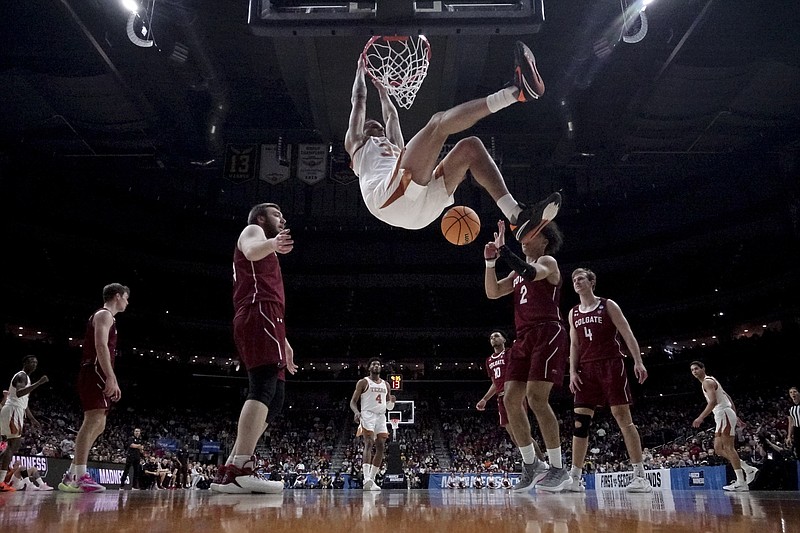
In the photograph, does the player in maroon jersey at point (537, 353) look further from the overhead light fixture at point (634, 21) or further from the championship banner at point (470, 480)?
the championship banner at point (470, 480)

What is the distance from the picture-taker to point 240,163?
18.0m

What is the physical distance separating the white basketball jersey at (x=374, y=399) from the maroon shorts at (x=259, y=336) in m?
4.55

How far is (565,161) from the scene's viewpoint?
19062 mm

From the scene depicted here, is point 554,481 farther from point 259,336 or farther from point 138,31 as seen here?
point 138,31

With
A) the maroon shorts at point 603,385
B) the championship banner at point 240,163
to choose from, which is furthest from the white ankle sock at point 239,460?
the championship banner at point 240,163

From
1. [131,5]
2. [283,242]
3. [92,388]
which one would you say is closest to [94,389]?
[92,388]

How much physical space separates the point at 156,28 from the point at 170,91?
2474 mm

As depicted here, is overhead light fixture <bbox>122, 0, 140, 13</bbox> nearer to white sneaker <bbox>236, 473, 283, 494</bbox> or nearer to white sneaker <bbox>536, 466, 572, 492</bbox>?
white sneaker <bbox>236, 473, 283, 494</bbox>

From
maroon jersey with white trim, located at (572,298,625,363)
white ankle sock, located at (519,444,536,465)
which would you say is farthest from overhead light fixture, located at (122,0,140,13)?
white ankle sock, located at (519,444,536,465)

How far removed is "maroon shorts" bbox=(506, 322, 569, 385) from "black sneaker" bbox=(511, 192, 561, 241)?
1511 mm

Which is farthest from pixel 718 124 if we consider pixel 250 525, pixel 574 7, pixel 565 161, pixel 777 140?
pixel 250 525

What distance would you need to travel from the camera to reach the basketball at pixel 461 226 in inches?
197

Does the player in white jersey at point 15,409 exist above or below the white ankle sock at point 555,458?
above

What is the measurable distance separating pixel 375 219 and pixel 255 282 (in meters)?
21.8
